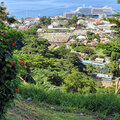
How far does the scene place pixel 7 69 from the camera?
1298 millimetres

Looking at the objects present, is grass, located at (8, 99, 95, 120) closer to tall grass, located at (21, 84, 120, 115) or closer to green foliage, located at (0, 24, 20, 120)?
tall grass, located at (21, 84, 120, 115)

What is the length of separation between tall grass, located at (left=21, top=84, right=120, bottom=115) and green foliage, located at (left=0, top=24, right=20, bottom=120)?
38.1 inches

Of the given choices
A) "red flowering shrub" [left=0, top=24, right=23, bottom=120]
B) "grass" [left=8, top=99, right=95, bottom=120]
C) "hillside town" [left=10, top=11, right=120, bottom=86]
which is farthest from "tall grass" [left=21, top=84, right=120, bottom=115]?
"hillside town" [left=10, top=11, right=120, bottom=86]

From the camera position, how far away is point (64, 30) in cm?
3005

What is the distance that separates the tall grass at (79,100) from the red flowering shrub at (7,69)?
97 cm

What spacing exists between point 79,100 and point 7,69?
1.47m

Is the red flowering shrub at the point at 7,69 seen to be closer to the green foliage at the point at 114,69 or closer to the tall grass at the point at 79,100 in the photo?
the tall grass at the point at 79,100

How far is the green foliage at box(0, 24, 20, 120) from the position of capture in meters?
1.28

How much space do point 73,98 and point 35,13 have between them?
47085 millimetres

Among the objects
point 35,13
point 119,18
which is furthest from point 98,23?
point 119,18

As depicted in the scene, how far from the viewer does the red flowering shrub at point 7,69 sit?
4.19ft

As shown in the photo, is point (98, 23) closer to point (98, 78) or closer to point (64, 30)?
point (64, 30)

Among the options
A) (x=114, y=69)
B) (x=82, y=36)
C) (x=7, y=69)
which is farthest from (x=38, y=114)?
(x=82, y=36)

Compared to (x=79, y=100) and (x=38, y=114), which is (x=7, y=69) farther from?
(x=79, y=100)
